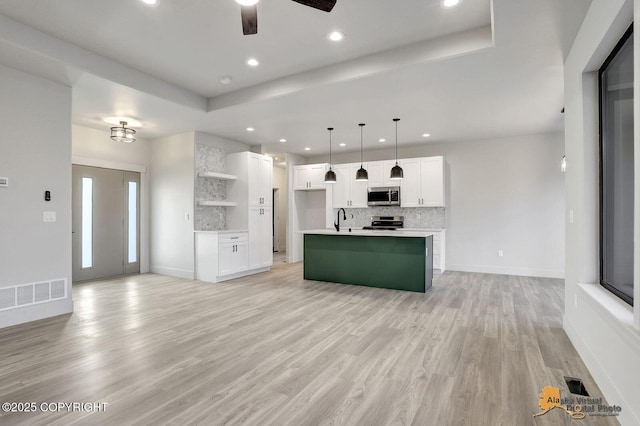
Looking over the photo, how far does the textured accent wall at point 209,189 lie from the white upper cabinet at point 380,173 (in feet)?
10.9

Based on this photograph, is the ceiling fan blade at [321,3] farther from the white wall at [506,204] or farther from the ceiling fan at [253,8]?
the white wall at [506,204]

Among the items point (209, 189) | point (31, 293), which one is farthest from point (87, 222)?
point (31, 293)

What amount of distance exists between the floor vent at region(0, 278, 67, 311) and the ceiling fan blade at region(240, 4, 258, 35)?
382 cm

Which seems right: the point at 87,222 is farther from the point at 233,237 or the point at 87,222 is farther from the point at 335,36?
the point at 335,36

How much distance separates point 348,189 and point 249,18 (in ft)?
19.4

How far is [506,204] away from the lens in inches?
264

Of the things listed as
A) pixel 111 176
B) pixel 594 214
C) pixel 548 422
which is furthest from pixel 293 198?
pixel 548 422

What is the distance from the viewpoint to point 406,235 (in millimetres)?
4852

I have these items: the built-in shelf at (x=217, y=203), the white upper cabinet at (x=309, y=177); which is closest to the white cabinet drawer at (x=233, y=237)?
the built-in shelf at (x=217, y=203)

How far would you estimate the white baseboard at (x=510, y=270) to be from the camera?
6.30 metres

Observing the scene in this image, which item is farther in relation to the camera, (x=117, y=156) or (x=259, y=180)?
(x=259, y=180)

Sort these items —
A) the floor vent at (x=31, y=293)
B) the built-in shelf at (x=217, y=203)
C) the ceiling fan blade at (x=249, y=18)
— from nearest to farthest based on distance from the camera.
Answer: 1. the ceiling fan blade at (x=249, y=18)
2. the floor vent at (x=31, y=293)
3. the built-in shelf at (x=217, y=203)

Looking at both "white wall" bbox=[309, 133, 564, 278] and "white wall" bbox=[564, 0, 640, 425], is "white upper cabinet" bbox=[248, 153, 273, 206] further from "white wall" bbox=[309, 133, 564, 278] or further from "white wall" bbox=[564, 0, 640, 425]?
"white wall" bbox=[564, 0, 640, 425]

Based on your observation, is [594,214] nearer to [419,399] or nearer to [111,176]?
[419,399]
